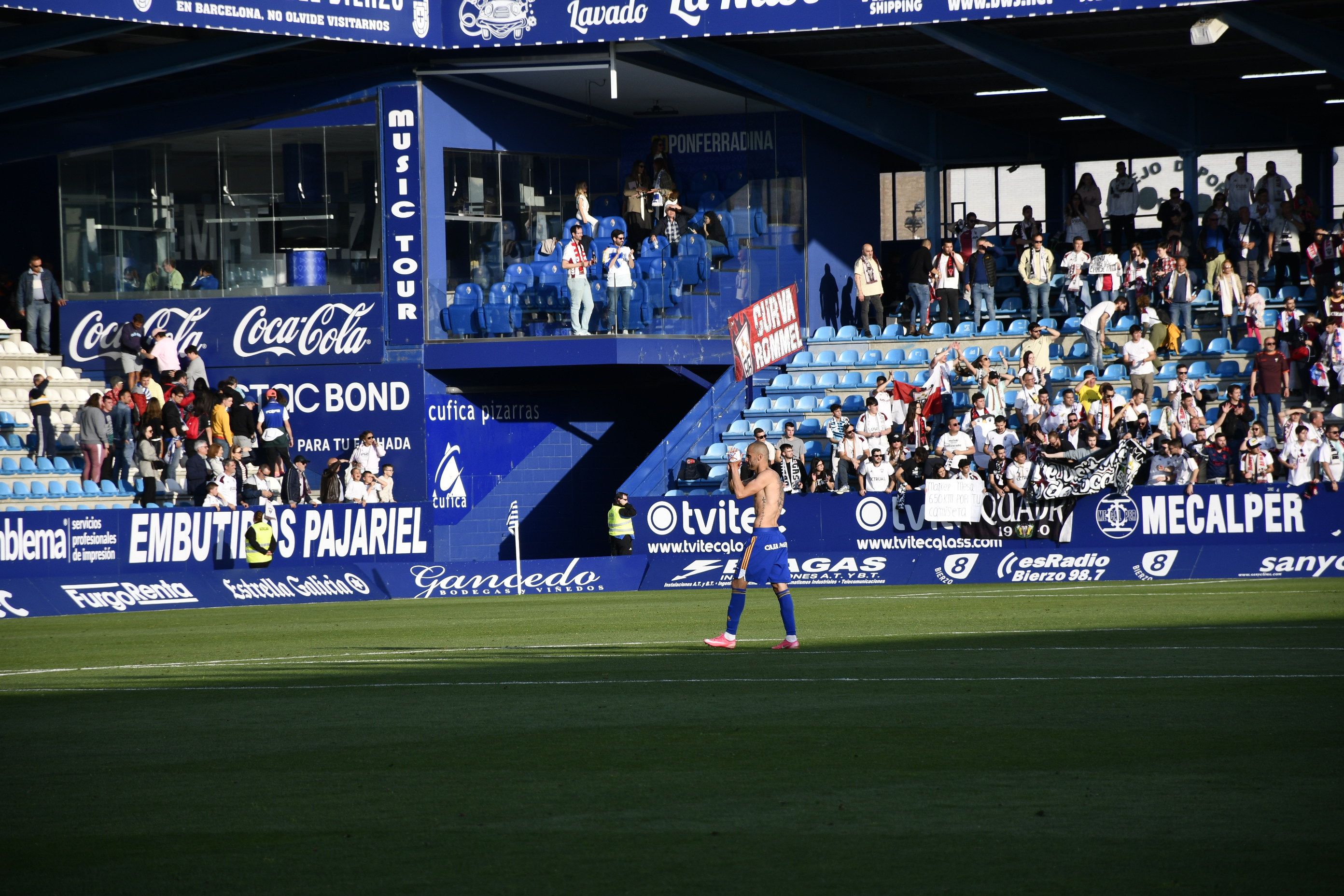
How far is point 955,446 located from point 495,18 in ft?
40.3

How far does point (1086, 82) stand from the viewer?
32906 mm

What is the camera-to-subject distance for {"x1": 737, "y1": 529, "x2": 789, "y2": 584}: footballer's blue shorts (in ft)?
50.0

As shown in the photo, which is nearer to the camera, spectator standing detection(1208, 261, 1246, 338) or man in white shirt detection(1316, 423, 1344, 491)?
man in white shirt detection(1316, 423, 1344, 491)

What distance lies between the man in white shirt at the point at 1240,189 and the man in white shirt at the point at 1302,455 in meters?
7.38

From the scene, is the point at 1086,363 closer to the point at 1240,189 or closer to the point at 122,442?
the point at 1240,189

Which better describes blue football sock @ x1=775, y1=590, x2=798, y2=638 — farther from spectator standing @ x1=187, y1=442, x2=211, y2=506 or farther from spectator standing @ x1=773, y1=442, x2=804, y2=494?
spectator standing @ x1=187, y1=442, x2=211, y2=506

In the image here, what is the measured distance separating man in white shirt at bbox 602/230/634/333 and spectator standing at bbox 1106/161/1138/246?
31.1ft

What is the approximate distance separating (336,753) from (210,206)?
1051 inches

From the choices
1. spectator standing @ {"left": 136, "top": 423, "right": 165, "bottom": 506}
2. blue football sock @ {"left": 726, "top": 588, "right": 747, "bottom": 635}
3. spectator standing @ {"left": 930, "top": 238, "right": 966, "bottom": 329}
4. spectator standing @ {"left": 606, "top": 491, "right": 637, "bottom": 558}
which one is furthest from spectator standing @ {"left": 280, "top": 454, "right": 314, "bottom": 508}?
blue football sock @ {"left": 726, "top": 588, "right": 747, "bottom": 635}

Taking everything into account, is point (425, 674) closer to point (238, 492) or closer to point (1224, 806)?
point (1224, 806)

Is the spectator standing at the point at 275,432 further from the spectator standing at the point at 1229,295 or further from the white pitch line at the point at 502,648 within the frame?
the spectator standing at the point at 1229,295

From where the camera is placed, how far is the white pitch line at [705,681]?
12570mm

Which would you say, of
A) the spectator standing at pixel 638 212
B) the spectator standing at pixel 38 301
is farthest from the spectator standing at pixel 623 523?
the spectator standing at pixel 38 301

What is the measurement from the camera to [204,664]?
16.2 meters
